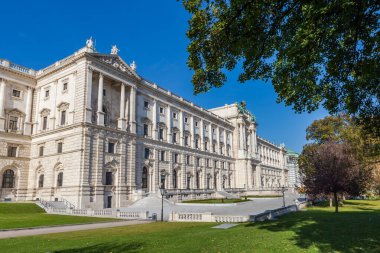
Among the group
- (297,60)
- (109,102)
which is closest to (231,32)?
(297,60)

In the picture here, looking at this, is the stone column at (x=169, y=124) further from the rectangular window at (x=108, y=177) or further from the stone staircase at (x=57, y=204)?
the stone staircase at (x=57, y=204)

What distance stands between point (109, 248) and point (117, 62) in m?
38.5

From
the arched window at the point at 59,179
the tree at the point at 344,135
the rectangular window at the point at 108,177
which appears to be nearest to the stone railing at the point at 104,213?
the arched window at the point at 59,179

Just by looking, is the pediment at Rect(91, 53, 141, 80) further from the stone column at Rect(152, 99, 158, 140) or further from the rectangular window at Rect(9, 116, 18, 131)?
the rectangular window at Rect(9, 116, 18, 131)

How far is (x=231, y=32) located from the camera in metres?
12.6

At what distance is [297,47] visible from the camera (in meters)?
10.8

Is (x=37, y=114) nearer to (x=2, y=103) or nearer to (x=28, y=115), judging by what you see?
(x=28, y=115)

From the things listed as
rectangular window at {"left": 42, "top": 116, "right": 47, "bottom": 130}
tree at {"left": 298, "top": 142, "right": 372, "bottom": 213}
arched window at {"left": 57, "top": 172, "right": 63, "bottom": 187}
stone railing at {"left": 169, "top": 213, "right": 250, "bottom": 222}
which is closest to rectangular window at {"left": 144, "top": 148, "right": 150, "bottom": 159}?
arched window at {"left": 57, "top": 172, "right": 63, "bottom": 187}

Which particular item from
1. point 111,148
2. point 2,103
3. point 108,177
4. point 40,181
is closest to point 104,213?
point 108,177

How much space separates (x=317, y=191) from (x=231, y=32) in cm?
2770

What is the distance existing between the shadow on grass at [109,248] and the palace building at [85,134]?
26.4 metres

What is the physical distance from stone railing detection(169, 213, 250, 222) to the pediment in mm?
27264

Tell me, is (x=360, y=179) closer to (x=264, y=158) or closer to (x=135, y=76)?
(x=135, y=76)

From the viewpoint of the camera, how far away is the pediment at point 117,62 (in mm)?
43647
